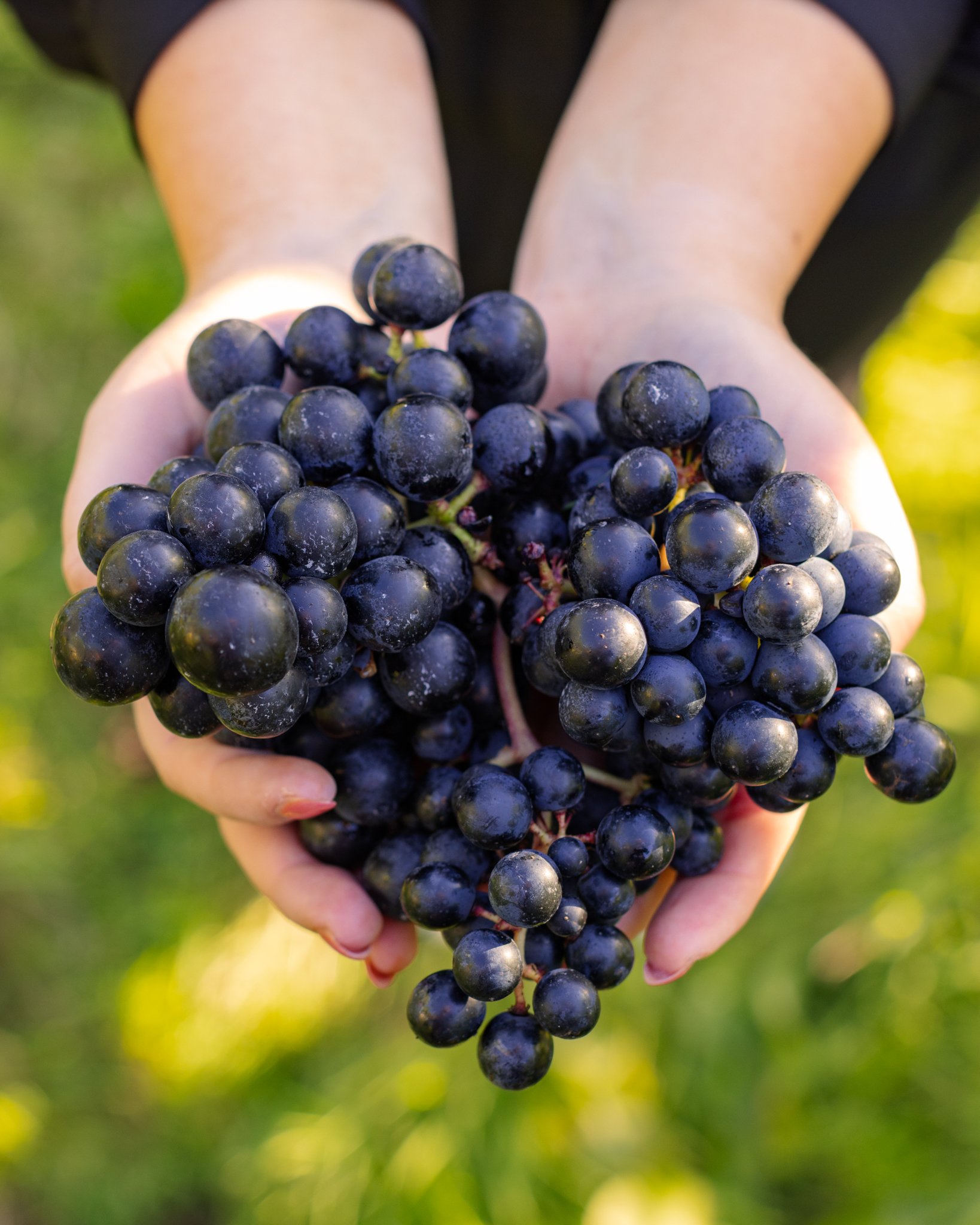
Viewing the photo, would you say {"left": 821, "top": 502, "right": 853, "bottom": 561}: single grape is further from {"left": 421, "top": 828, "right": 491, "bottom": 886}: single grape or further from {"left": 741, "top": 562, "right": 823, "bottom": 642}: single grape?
{"left": 421, "top": 828, "right": 491, "bottom": 886}: single grape

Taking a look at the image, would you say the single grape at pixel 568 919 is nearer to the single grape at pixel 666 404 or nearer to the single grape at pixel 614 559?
the single grape at pixel 614 559

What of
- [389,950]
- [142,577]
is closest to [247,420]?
[142,577]

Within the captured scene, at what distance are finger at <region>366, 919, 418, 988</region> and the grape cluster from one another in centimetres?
7

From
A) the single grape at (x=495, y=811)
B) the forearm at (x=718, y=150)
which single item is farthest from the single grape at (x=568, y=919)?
the forearm at (x=718, y=150)

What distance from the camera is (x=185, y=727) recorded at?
1.30 m

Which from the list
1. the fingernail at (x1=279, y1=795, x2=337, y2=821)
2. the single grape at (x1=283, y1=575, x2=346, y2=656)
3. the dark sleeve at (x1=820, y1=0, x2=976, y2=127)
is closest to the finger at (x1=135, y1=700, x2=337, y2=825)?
the fingernail at (x1=279, y1=795, x2=337, y2=821)

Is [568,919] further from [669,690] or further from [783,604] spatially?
[783,604]

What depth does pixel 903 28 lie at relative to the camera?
191 centimetres

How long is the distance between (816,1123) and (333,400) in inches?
96.4

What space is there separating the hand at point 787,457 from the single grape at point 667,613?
492 millimetres

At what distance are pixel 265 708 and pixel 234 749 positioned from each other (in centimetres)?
37

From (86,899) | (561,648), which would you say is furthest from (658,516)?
(86,899)

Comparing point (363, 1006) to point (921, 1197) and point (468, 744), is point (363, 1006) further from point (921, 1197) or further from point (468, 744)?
point (468, 744)

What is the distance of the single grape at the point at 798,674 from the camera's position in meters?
1.28
